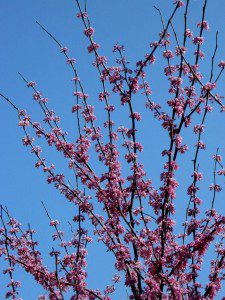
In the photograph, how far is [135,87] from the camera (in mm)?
8711

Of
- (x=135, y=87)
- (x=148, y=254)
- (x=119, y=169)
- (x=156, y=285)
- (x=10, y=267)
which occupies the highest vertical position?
(x=135, y=87)

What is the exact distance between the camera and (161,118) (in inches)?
324

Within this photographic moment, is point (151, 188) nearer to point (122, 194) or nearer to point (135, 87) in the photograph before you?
point (122, 194)

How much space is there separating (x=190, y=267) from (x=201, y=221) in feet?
2.41

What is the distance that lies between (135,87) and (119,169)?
5.18ft

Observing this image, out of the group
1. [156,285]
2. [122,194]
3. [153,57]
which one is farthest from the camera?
[153,57]

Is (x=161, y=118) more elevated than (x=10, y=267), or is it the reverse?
(x=161, y=118)

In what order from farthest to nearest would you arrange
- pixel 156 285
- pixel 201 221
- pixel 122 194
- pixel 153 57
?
pixel 153 57 < pixel 122 194 < pixel 201 221 < pixel 156 285

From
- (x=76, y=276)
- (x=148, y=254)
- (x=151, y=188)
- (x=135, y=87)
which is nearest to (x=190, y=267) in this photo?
(x=148, y=254)

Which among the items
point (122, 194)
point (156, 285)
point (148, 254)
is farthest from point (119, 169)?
point (156, 285)

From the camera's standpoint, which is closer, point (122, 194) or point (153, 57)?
point (122, 194)

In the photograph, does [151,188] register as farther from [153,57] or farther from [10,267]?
[10,267]

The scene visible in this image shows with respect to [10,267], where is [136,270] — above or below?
below

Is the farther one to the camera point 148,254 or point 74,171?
point 74,171
